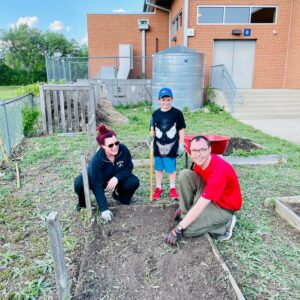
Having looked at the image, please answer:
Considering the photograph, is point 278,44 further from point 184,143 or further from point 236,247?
point 236,247

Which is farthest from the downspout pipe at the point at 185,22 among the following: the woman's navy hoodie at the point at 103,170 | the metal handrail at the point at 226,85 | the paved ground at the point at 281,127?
the woman's navy hoodie at the point at 103,170

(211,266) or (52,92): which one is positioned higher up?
(52,92)

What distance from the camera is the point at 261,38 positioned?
12.8 metres

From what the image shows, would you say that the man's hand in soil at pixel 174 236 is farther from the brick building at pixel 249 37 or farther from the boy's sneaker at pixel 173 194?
the brick building at pixel 249 37

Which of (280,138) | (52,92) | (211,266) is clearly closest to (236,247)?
(211,266)

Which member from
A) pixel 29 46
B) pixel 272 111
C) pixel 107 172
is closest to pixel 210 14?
pixel 272 111

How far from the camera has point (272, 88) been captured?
43.9 feet

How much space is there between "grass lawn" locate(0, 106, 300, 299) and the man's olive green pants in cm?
17

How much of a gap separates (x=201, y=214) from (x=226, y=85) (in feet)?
30.8

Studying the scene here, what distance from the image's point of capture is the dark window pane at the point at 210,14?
12656 millimetres

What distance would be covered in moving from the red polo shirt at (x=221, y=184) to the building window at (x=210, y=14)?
38.1 feet

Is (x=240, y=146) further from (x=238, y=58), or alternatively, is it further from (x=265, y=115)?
(x=238, y=58)

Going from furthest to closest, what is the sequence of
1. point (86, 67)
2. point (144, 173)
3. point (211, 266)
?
point (86, 67) < point (144, 173) < point (211, 266)

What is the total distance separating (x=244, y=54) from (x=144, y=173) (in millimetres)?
10523
